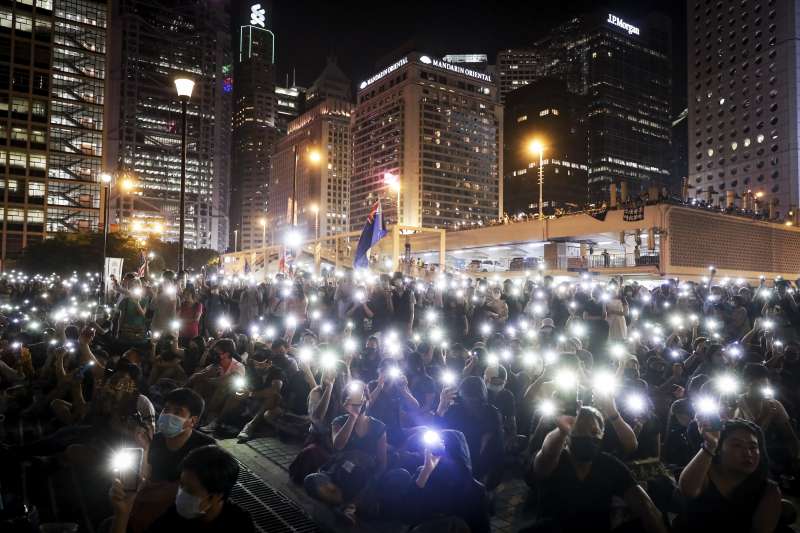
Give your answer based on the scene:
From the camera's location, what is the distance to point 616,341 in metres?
11.1

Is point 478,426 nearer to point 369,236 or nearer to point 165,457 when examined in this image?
point 165,457

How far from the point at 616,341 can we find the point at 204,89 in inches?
5370

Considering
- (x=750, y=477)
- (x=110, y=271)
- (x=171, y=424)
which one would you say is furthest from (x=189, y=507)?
(x=110, y=271)

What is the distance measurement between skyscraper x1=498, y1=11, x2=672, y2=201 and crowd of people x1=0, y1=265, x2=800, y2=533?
165694 mm

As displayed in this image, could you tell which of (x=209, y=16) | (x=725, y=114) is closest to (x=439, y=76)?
(x=209, y=16)

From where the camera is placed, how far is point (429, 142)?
158250mm

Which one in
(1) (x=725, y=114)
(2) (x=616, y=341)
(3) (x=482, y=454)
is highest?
(1) (x=725, y=114)

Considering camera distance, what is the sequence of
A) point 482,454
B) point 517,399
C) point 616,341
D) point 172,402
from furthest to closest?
point 616,341
point 517,399
point 482,454
point 172,402

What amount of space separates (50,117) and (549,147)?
12324cm

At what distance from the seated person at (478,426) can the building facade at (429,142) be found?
14469 centimetres

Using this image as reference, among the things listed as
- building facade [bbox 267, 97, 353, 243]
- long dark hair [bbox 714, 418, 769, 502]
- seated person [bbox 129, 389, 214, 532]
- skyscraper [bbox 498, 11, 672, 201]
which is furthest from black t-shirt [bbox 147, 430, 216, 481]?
skyscraper [bbox 498, 11, 672, 201]

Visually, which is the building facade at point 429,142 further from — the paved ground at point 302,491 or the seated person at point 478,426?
the seated person at point 478,426

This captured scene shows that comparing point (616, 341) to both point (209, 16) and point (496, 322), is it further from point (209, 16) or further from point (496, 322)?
point (209, 16)

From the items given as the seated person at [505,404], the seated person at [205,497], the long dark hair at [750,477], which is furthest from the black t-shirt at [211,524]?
the seated person at [505,404]
